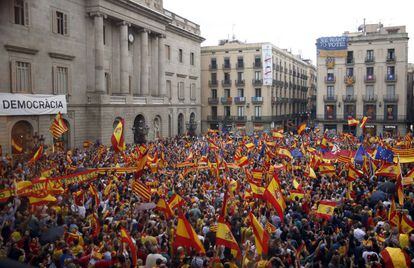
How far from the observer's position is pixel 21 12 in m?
28.8

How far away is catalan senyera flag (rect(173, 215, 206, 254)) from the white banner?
22.3 meters

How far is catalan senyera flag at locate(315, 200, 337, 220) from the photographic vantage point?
11.6m

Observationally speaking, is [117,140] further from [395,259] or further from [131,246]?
[395,259]

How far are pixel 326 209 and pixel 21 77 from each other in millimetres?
25169

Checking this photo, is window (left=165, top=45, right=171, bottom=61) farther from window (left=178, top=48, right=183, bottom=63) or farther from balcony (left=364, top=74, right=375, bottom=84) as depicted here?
balcony (left=364, top=74, right=375, bottom=84)

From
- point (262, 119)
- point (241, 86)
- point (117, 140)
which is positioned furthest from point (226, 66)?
point (117, 140)

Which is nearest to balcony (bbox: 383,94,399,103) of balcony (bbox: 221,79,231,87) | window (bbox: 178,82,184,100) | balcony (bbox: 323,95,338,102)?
balcony (bbox: 323,95,338,102)

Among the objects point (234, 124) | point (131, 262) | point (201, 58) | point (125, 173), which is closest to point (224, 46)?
point (201, 58)

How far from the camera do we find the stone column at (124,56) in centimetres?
3850

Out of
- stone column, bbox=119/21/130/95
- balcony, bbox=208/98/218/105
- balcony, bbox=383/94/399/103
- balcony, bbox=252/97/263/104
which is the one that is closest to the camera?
stone column, bbox=119/21/130/95

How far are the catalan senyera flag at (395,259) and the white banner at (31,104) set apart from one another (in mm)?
25971

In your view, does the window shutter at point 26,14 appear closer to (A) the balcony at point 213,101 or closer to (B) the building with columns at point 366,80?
(B) the building with columns at point 366,80

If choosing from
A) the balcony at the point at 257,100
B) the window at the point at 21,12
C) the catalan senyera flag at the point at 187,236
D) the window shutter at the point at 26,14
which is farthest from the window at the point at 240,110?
the catalan senyera flag at the point at 187,236

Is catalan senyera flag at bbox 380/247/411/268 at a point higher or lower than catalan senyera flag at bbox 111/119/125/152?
lower
